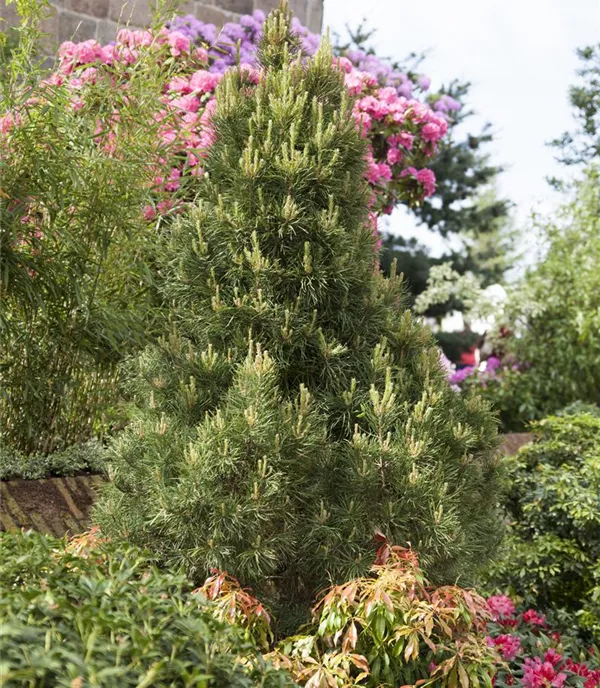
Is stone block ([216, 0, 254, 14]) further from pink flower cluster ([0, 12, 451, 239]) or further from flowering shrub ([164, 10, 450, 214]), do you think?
pink flower cluster ([0, 12, 451, 239])

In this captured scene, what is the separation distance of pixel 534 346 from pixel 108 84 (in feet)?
23.1

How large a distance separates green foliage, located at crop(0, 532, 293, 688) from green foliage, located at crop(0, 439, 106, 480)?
2.47 meters

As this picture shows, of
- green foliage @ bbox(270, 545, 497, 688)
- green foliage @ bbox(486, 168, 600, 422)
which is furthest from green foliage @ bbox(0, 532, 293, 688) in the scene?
green foliage @ bbox(486, 168, 600, 422)

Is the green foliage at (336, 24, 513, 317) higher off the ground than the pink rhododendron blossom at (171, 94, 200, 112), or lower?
higher

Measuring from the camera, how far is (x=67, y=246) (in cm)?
452

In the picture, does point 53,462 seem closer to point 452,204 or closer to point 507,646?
point 507,646

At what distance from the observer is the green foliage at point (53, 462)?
4.81 meters

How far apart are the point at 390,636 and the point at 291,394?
36.6 inches

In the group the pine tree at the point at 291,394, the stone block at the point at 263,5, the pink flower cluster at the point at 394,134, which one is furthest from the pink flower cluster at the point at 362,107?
the stone block at the point at 263,5

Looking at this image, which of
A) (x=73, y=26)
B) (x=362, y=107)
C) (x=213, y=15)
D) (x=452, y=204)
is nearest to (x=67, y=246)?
(x=362, y=107)

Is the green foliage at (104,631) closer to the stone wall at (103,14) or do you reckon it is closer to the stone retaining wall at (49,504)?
the stone retaining wall at (49,504)

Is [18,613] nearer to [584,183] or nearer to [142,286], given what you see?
[142,286]

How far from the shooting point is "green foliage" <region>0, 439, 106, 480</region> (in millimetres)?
Answer: 4812

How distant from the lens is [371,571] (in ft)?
10.4
